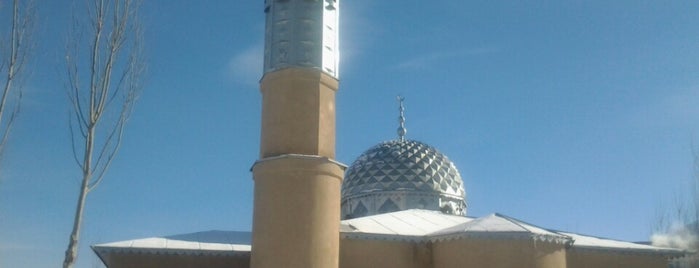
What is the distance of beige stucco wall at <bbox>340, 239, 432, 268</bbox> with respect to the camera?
1753cm

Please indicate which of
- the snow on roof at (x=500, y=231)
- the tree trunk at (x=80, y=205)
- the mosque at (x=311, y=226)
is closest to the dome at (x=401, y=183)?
the mosque at (x=311, y=226)

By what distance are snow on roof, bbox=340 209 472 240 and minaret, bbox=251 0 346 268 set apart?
2.13m

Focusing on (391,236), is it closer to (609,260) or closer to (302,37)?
(302,37)

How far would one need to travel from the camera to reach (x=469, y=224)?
702 inches

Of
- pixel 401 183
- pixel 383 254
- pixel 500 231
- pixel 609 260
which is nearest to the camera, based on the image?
pixel 500 231

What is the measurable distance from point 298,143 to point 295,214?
1549 mm

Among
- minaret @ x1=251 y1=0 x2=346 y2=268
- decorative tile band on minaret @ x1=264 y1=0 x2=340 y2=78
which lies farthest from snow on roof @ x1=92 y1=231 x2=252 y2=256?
decorative tile band on minaret @ x1=264 y1=0 x2=340 y2=78

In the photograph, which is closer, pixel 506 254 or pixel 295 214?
pixel 295 214

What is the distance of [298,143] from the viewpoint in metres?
15.9

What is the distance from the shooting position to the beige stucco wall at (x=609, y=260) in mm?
19562

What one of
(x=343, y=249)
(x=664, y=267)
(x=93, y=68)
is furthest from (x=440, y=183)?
(x=93, y=68)

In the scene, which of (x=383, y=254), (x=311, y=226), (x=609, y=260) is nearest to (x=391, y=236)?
(x=383, y=254)

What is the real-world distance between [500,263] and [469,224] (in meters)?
1.41

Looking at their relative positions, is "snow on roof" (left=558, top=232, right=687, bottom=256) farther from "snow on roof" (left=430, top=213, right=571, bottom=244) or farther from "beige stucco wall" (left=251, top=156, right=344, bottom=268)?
"beige stucco wall" (left=251, top=156, right=344, bottom=268)
